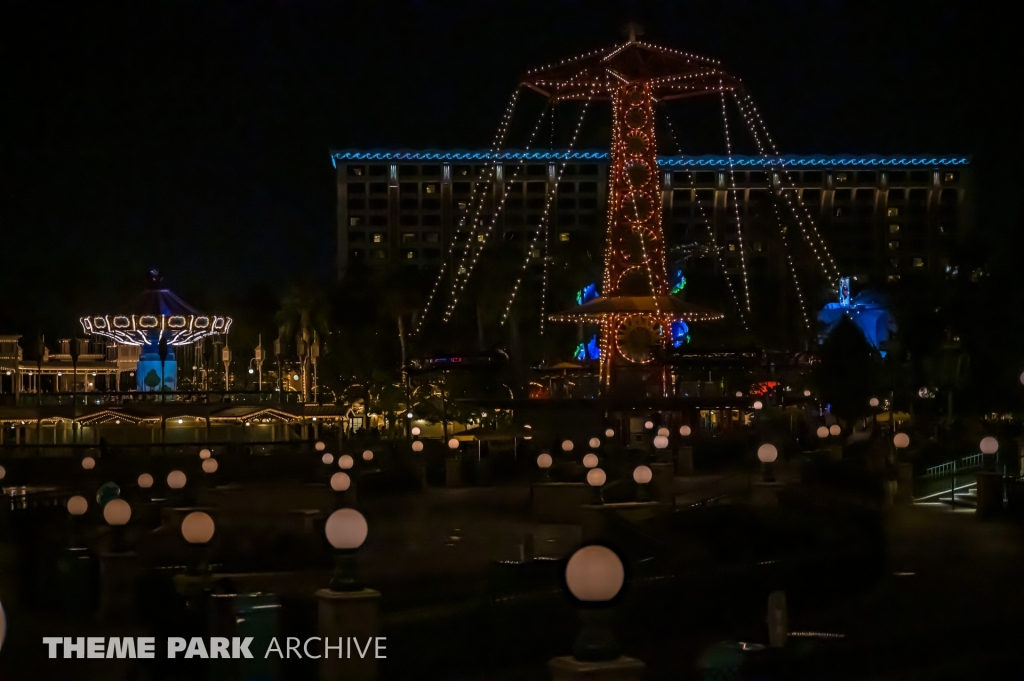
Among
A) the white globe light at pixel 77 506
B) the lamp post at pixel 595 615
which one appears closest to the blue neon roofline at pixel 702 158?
the white globe light at pixel 77 506

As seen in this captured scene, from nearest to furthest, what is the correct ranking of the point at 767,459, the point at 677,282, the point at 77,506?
1. the point at 77,506
2. the point at 767,459
3. the point at 677,282

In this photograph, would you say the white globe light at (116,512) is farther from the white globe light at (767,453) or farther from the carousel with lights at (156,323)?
the carousel with lights at (156,323)

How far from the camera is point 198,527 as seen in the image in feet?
44.2

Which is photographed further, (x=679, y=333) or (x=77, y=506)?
(x=679, y=333)

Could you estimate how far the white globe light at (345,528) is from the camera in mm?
10977

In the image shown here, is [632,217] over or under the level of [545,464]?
over

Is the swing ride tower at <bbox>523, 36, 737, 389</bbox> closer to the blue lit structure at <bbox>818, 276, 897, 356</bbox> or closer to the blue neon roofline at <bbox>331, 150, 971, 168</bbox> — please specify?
the blue lit structure at <bbox>818, 276, 897, 356</bbox>

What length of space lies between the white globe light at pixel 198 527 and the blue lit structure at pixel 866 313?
66.0 m

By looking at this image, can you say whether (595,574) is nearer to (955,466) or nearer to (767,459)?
(767,459)

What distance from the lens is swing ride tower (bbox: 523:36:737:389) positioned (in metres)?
48.1

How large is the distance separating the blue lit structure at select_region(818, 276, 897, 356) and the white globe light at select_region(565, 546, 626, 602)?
70.4 meters

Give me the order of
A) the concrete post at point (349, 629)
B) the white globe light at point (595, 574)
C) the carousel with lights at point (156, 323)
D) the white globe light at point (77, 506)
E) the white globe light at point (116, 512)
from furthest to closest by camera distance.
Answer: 1. the carousel with lights at point (156, 323)
2. the white globe light at point (77, 506)
3. the white globe light at point (116, 512)
4. the concrete post at point (349, 629)
5. the white globe light at point (595, 574)

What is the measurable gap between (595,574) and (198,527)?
659 centimetres

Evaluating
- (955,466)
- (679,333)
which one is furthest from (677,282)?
(955,466)
